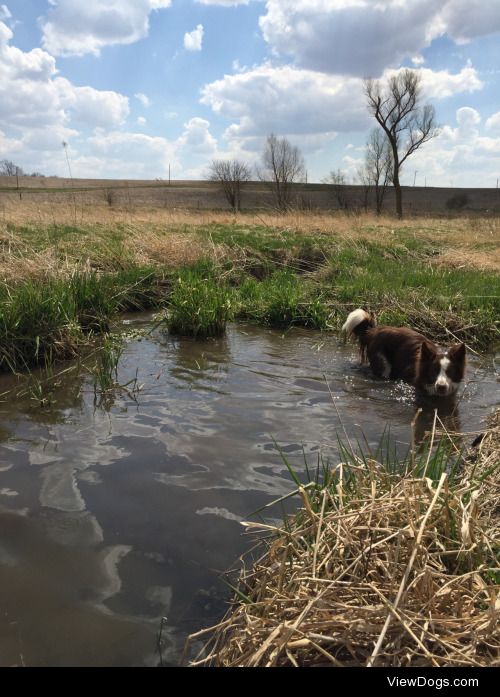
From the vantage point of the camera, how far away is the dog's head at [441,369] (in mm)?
5703

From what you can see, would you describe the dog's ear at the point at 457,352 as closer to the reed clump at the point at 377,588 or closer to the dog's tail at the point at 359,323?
the dog's tail at the point at 359,323

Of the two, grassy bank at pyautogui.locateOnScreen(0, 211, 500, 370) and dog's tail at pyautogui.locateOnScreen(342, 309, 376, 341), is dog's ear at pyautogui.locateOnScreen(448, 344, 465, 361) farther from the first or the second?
grassy bank at pyautogui.locateOnScreen(0, 211, 500, 370)

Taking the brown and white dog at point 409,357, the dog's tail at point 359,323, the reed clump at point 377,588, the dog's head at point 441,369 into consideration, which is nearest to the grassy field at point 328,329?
the reed clump at point 377,588

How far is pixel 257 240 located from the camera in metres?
13.9

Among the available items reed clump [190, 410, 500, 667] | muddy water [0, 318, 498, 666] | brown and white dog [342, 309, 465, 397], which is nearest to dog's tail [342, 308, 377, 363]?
brown and white dog [342, 309, 465, 397]

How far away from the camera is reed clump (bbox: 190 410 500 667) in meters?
1.92

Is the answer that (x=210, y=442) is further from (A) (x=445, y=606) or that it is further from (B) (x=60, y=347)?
(B) (x=60, y=347)

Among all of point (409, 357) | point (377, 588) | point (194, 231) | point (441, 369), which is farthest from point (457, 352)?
point (194, 231)

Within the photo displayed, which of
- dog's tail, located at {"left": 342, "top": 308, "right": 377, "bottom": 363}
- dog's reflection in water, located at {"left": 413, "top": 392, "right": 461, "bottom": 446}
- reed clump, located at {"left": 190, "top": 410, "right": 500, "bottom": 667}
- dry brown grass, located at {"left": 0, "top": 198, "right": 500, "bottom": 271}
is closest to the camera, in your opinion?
reed clump, located at {"left": 190, "top": 410, "right": 500, "bottom": 667}

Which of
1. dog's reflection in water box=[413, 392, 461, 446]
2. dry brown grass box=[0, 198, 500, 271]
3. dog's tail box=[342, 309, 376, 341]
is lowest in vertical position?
dog's reflection in water box=[413, 392, 461, 446]

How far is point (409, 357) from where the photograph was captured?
6457 mm

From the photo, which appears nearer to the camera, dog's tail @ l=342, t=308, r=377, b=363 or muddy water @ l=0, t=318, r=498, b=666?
muddy water @ l=0, t=318, r=498, b=666

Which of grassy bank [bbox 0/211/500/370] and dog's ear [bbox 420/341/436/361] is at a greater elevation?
grassy bank [bbox 0/211/500/370]

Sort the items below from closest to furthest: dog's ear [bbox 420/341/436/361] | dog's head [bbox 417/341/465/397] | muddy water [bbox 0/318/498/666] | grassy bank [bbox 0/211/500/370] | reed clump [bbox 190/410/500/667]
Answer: reed clump [bbox 190/410/500/667], muddy water [bbox 0/318/498/666], dog's head [bbox 417/341/465/397], dog's ear [bbox 420/341/436/361], grassy bank [bbox 0/211/500/370]
